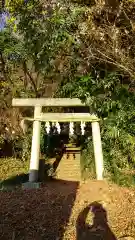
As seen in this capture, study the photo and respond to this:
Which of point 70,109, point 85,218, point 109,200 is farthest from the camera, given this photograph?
point 70,109

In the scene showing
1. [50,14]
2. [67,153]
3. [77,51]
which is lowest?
[67,153]

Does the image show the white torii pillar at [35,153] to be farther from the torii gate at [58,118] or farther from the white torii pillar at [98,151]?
the white torii pillar at [98,151]

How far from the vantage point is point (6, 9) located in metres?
11.8

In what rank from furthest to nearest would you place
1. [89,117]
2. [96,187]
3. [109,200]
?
[89,117] → [96,187] → [109,200]

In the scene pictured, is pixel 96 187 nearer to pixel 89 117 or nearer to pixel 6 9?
pixel 89 117

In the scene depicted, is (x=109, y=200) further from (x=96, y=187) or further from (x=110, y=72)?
(x=110, y=72)

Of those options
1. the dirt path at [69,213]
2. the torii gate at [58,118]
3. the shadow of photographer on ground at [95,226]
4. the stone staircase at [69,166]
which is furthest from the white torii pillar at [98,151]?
the stone staircase at [69,166]

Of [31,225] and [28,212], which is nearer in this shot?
[31,225]

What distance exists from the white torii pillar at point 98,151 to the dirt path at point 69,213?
51 cm

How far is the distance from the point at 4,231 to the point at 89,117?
4.34 metres

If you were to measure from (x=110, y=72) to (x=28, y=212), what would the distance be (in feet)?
15.0

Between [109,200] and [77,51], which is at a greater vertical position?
[77,51]

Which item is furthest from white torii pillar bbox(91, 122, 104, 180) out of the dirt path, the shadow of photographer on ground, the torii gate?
the shadow of photographer on ground

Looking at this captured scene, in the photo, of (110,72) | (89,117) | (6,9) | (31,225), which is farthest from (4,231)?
(6,9)
